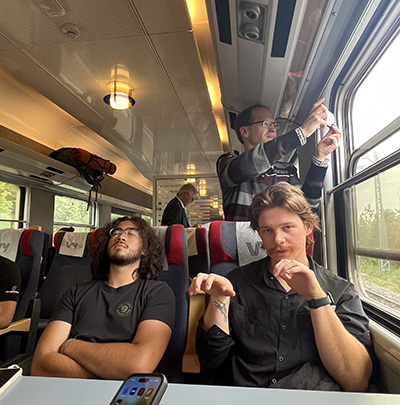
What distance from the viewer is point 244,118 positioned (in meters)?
1.59

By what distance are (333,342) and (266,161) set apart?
0.72 meters

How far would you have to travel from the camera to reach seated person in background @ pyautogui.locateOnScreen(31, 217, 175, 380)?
121 centimetres

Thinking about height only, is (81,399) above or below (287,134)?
below

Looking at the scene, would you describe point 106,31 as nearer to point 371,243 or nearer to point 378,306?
point 371,243

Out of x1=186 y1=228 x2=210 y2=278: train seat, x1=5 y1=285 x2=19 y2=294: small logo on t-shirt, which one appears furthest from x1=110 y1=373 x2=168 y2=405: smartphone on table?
x1=5 y1=285 x2=19 y2=294: small logo on t-shirt

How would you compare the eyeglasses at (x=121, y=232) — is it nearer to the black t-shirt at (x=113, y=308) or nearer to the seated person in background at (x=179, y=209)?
the black t-shirt at (x=113, y=308)

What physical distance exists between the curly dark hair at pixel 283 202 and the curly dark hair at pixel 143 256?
1.71 feet

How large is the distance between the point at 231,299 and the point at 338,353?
1.24 ft

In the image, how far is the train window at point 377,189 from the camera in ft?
3.88

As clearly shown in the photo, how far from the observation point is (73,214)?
4.77m

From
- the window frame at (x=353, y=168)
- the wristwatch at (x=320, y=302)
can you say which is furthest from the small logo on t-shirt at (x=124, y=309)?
the window frame at (x=353, y=168)

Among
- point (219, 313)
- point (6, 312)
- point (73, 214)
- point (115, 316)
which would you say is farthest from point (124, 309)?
point (73, 214)

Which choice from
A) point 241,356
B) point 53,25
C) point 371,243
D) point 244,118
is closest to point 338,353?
point 241,356

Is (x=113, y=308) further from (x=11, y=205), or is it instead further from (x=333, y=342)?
(x=11, y=205)
